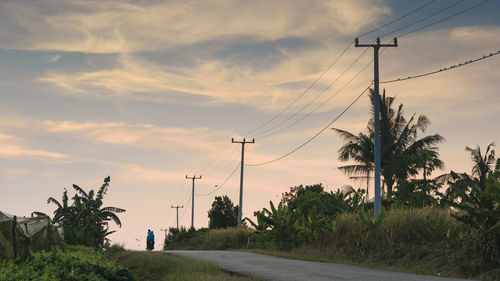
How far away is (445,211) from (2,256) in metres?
14.4

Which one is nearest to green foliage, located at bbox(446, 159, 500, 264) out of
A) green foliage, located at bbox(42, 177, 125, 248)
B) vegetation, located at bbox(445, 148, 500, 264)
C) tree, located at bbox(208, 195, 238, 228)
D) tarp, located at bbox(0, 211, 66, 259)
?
vegetation, located at bbox(445, 148, 500, 264)

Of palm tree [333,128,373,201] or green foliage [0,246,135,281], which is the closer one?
green foliage [0,246,135,281]

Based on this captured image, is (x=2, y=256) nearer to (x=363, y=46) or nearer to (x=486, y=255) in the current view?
(x=486, y=255)

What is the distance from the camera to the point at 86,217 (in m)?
33.0

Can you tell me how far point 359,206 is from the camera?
25562 millimetres

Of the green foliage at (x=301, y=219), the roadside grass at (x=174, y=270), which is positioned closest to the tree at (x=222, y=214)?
the green foliage at (x=301, y=219)

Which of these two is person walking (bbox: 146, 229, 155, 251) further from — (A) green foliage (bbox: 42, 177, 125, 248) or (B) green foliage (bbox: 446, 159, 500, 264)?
(B) green foliage (bbox: 446, 159, 500, 264)

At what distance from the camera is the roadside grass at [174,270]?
14273mm

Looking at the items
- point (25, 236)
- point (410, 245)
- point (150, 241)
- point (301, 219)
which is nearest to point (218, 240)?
point (150, 241)

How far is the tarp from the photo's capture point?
715 inches

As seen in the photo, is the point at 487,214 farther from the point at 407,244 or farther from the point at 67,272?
the point at 67,272

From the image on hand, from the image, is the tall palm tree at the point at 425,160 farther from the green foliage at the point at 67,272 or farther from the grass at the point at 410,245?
the green foliage at the point at 67,272

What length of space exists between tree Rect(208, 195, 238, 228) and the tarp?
3593 centimetres

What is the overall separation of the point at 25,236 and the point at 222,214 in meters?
40.4
